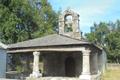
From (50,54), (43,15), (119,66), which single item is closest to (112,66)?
(119,66)

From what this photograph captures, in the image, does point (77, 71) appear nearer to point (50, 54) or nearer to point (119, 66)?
point (50, 54)

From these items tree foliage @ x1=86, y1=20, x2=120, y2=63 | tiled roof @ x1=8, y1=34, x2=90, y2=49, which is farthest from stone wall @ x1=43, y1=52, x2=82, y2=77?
tree foliage @ x1=86, y1=20, x2=120, y2=63

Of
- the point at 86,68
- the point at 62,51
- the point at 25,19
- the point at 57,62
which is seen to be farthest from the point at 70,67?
the point at 25,19

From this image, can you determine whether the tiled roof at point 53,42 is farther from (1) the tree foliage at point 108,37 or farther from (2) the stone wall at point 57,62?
(1) the tree foliage at point 108,37

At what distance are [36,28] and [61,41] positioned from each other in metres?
18.2

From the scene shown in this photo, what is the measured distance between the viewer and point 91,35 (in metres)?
73.9

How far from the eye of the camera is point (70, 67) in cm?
2861

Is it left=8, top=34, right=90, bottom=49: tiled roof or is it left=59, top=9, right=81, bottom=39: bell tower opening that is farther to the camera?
left=59, top=9, right=81, bottom=39: bell tower opening

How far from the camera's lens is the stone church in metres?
24.0

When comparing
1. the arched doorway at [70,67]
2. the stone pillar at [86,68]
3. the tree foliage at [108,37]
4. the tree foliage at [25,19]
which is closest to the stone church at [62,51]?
the arched doorway at [70,67]

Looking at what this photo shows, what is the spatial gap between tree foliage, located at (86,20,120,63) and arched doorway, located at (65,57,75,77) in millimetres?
35452

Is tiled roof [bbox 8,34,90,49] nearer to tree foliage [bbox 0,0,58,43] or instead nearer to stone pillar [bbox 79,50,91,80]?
stone pillar [bbox 79,50,91,80]

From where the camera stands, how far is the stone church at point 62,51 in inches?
943

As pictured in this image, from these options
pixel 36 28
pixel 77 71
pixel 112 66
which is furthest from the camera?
pixel 112 66
